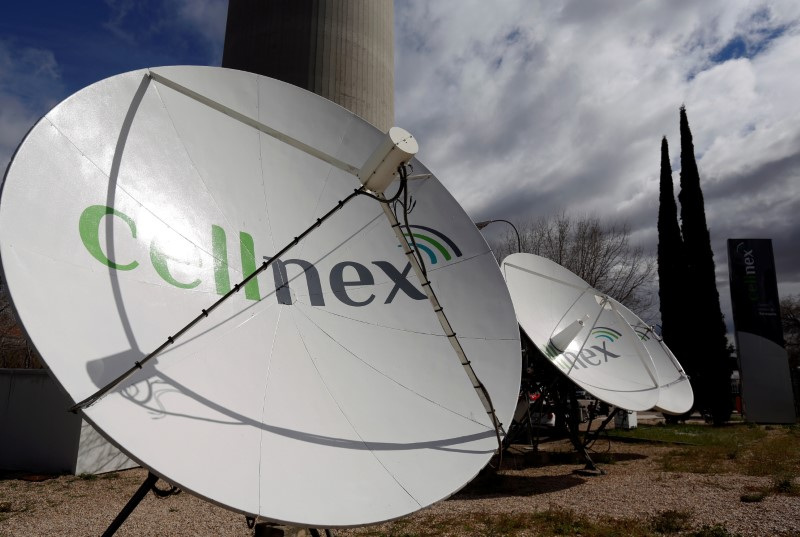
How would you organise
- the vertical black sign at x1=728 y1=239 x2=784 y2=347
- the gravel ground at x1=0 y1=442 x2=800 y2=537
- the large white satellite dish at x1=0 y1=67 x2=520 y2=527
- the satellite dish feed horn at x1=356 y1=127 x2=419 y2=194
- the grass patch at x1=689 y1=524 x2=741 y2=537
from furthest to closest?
the vertical black sign at x1=728 y1=239 x2=784 y2=347
the gravel ground at x1=0 y1=442 x2=800 y2=537
the grass patch at x1=689 y1=524 x2=741 y2=537
the satellite dish feed horn at x1=356 y1=127 x2=419 y2=194
the large white satellite dish at x1=0 y1=67 x2=520 y2=527

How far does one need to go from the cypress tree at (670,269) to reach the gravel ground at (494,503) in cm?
1888

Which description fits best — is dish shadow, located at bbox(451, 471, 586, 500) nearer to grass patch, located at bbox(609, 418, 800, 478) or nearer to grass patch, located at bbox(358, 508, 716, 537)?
grass patch, located at bbox(358, 508, 716, 537)

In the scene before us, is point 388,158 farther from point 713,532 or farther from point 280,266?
point 713,532

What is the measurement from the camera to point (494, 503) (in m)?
9.48

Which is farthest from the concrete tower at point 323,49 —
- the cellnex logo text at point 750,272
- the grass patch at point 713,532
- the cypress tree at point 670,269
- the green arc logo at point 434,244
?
the cellnex logo text at point 750,272

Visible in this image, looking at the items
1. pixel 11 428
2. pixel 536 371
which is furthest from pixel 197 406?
pixel 11 428

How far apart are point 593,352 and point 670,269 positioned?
21130 millimetres

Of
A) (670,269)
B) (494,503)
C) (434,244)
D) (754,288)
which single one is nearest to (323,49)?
(434,244)

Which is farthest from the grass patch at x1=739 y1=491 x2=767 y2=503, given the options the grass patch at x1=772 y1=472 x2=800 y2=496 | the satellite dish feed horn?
the satellite dish feed horn

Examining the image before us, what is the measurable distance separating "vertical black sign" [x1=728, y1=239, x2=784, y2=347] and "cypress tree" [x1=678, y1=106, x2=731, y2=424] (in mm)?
1257

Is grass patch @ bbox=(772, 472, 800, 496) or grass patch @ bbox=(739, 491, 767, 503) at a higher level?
grass patch @ bbox=(772, 472, 800, 496)

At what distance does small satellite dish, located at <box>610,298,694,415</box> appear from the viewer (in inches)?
504

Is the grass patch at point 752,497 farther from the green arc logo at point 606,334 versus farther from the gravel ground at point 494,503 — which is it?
the green arc logo at point 606,334

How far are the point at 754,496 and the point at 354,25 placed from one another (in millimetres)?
14554
